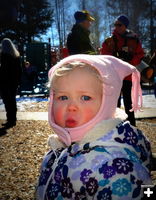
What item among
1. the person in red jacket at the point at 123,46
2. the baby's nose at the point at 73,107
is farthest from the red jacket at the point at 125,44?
the baby's nose at the point at 73,107

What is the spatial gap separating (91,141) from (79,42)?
362 cm

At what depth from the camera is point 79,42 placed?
4.95m

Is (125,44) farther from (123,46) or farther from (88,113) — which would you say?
(88,113)

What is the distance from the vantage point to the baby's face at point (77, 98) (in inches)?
60.1

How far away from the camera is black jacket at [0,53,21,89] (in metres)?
6.28

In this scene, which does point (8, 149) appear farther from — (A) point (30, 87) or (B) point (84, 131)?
(A) point (30, 87)

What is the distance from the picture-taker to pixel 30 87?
13008 millimetres

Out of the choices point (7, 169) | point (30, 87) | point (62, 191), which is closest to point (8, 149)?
point (7, 169)

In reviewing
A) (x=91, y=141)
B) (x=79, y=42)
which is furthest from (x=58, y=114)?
(x=79, y=42)

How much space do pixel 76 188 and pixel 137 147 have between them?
0.38 meters

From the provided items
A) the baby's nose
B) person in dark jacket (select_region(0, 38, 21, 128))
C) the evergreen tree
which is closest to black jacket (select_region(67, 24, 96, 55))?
person in dark jacket (select_region(0, 38, 21, 128))

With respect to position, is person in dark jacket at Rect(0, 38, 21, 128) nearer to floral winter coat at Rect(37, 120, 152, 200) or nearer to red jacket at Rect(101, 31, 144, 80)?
red jacket at Rect(101, 31, 144, 80)

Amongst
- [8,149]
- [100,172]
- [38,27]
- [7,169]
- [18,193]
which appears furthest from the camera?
[38,27]

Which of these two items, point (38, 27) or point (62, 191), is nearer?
point (62, 191)
